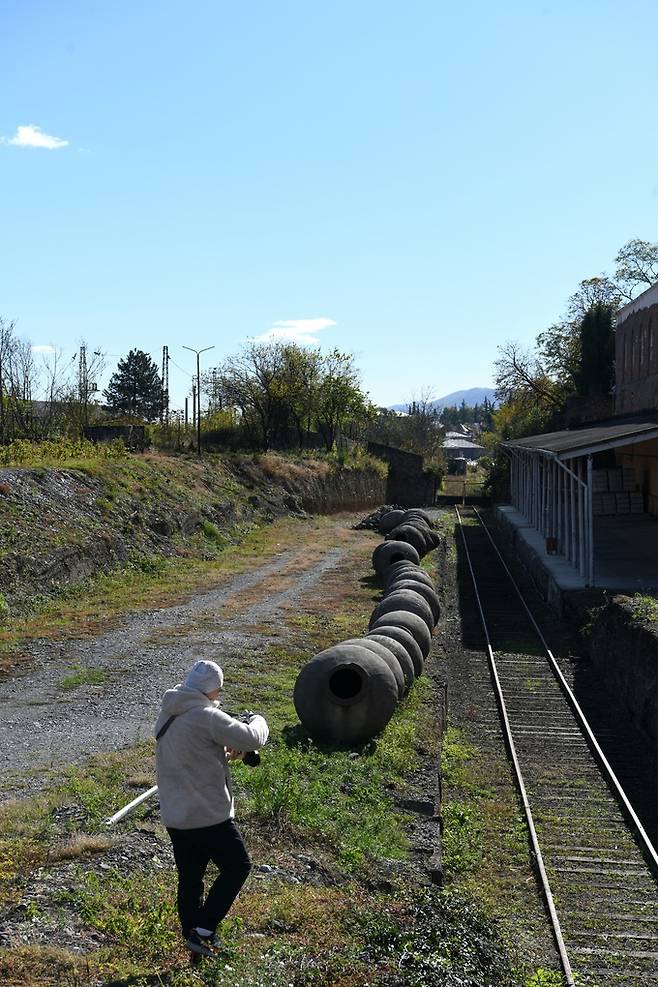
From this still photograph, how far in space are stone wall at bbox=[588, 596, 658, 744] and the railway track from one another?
1.70ft

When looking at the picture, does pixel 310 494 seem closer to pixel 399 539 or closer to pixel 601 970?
pixel 399 539

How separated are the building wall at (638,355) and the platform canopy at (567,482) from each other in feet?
12.9

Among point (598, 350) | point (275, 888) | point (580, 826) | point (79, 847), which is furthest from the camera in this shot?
point (598, 350)

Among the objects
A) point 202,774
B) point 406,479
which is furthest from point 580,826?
point 406,479

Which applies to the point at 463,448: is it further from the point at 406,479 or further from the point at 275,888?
the point at 275,888

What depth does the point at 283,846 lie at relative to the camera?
843 centimetres

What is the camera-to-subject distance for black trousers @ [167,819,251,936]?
224 inches

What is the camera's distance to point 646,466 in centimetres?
3700

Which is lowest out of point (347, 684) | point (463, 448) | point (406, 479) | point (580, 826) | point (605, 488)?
point (580, 826)

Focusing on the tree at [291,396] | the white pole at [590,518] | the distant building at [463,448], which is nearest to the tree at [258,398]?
the tree at [291,396]

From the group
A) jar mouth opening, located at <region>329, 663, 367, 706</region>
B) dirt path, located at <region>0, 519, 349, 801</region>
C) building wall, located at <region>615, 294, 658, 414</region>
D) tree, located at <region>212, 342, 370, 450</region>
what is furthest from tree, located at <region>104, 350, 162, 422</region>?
jar mouth opening, located at <region>329, 663, 367, 706</region>

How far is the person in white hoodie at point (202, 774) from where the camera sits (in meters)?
5.62

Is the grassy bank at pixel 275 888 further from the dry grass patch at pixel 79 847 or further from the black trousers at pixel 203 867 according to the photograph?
the black trousers at pixel 203 867

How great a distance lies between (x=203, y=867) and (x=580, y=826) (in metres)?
6.02
